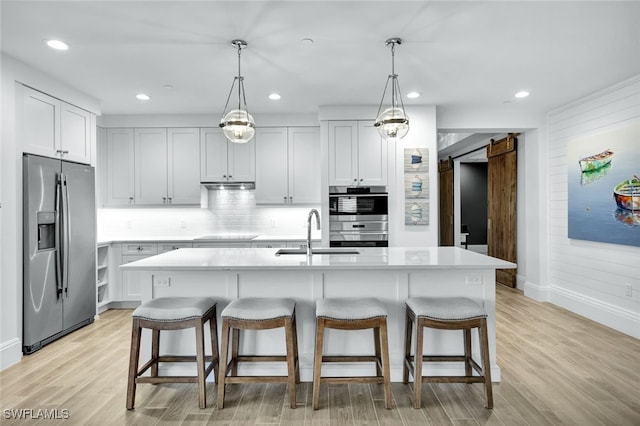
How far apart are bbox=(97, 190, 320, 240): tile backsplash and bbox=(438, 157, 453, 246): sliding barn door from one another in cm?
370

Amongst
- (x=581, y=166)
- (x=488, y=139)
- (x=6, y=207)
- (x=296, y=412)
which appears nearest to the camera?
(x=296, y=412)

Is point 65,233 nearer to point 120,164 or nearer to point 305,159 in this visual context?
point 120,164

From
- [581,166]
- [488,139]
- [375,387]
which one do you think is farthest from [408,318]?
[488,139]

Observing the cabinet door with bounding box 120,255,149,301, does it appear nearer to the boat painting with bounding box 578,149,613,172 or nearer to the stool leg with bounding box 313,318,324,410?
the stool leg with bounding box 313,318,324,410

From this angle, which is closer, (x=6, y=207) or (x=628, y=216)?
(x=6, y=207)

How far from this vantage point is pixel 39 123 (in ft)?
11.6

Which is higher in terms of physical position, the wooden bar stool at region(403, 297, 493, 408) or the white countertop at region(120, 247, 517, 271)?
the white countertop at region(120, 247, 517, 271)

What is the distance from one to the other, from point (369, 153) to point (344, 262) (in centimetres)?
252

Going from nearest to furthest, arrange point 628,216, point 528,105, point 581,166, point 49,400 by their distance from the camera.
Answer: point 49,400, point 628,216, point 581,166, point 528,105

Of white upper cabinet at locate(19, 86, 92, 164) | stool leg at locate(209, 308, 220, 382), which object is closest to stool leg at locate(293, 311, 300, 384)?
stool leg at locate(209, 308, 220, 382)

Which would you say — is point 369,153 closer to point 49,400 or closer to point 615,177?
point 615,177

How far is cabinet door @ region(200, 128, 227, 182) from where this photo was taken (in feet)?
17.2

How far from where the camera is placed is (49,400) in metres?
2.50

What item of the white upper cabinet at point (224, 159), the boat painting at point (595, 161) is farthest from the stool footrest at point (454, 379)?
the white upper cabinet at point (224, 159)
